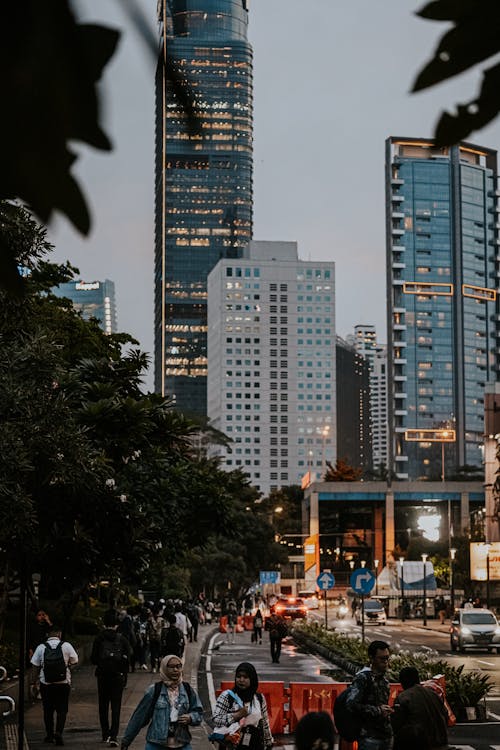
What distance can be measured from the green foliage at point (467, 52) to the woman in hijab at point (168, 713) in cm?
1002

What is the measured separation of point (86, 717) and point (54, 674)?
4600mm

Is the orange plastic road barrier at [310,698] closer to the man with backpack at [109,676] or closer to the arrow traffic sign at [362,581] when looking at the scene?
the man with backpack at [109,676]

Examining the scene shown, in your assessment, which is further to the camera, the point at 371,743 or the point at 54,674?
the point at 54,674

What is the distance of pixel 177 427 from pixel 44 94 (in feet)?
78.4

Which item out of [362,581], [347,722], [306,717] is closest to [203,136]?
[306,717]

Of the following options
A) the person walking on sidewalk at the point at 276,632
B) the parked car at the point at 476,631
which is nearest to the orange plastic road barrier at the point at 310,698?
the person walking on sidewalk at the point at 276,632

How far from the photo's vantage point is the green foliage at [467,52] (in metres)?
1.35

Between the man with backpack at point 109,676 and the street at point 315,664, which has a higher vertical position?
the man with backpack at point 109,676

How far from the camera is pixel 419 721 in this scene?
952cm

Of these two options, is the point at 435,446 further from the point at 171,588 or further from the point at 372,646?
the point at 372,646

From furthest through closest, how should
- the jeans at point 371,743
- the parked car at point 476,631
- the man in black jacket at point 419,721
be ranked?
the parked car at point 476,631 → the jeans at point 371,743 → the man in black jacket at point 419,721

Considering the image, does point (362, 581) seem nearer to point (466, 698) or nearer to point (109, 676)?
point (466, 698)

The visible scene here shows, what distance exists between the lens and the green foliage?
1.35 metres

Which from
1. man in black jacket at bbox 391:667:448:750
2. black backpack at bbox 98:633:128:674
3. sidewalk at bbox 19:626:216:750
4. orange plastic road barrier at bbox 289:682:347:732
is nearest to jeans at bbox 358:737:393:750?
man in black jacket at bbox 391:667:448:750
